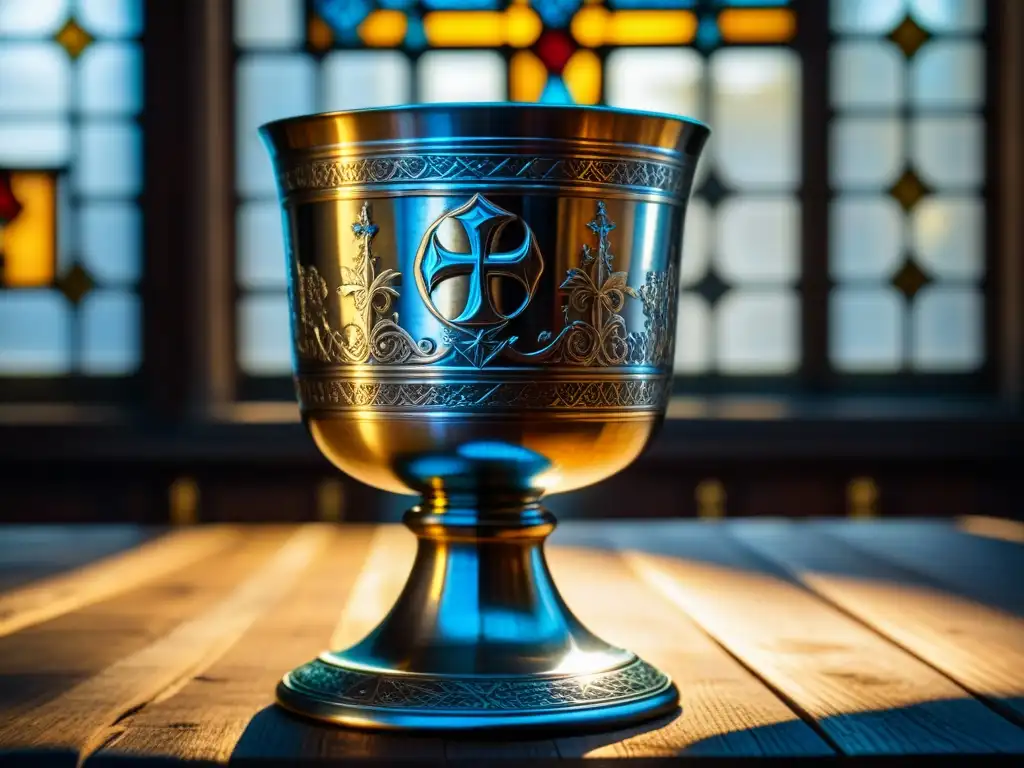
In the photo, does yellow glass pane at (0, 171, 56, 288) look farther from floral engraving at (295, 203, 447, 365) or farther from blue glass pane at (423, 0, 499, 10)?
floral engraving at (295, 203, 447, 365)

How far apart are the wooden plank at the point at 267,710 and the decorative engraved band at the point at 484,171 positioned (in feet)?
0.84

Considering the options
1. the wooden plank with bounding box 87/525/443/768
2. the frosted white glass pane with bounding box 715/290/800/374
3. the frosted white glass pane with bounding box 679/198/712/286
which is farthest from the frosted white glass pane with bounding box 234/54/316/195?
the wooden plank with bounding box 87/525/443/768

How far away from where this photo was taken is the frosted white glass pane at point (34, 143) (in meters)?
3.08

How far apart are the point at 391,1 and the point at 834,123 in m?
0.99

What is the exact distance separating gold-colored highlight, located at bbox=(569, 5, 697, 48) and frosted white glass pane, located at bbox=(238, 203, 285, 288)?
772 millimetres

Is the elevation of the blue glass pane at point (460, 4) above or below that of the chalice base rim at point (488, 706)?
above

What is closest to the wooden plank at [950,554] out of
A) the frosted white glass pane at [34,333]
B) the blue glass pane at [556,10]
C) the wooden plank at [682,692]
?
the wooden plank at [682,692]

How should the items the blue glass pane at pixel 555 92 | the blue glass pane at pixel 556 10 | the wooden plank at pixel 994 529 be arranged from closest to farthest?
the blue glass pane at pixel 555 92 < the wooden plank at pixel 994 529 < the blue glass pane at pixel 556 10

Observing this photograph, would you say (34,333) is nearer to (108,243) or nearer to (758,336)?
(108,243)

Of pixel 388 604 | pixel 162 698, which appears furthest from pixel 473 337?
pixel 388 604

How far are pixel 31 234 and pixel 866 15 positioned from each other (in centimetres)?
185

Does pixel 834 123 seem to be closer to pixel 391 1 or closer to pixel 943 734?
pixel 391 1

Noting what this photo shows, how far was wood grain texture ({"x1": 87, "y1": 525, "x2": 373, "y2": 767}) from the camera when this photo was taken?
0.62 meters

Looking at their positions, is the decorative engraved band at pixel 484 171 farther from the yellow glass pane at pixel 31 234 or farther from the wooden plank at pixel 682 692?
the yellow glass pane at pixel 31 234
